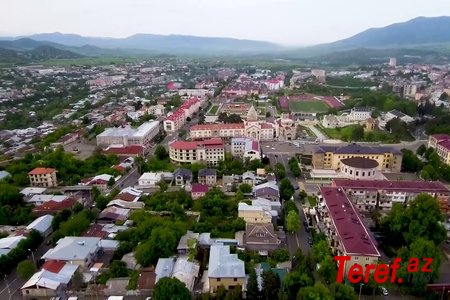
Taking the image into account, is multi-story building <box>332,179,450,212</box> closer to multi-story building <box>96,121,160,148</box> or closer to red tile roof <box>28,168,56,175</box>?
red tile roof <box>28,168,56,175</box>

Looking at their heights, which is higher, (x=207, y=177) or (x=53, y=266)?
(x=207, y=177)

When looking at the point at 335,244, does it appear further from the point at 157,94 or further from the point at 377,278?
the point at 157,94

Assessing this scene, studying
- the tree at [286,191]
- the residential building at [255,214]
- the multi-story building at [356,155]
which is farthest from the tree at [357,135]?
the residential building at [255,214]

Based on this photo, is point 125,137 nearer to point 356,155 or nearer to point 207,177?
point 207,177

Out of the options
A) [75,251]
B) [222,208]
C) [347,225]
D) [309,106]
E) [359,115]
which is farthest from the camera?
[309,106]

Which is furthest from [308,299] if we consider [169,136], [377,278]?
[169,136]

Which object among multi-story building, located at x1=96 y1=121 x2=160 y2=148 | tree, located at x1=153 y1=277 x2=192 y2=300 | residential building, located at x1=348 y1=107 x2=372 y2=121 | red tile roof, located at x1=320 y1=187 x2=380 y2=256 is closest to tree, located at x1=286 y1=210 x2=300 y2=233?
red tile roof, located at x1=320 y1=187 x2=380 y2=256

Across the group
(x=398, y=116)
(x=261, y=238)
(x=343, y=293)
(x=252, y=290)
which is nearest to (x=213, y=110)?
(x=398, y=116)
